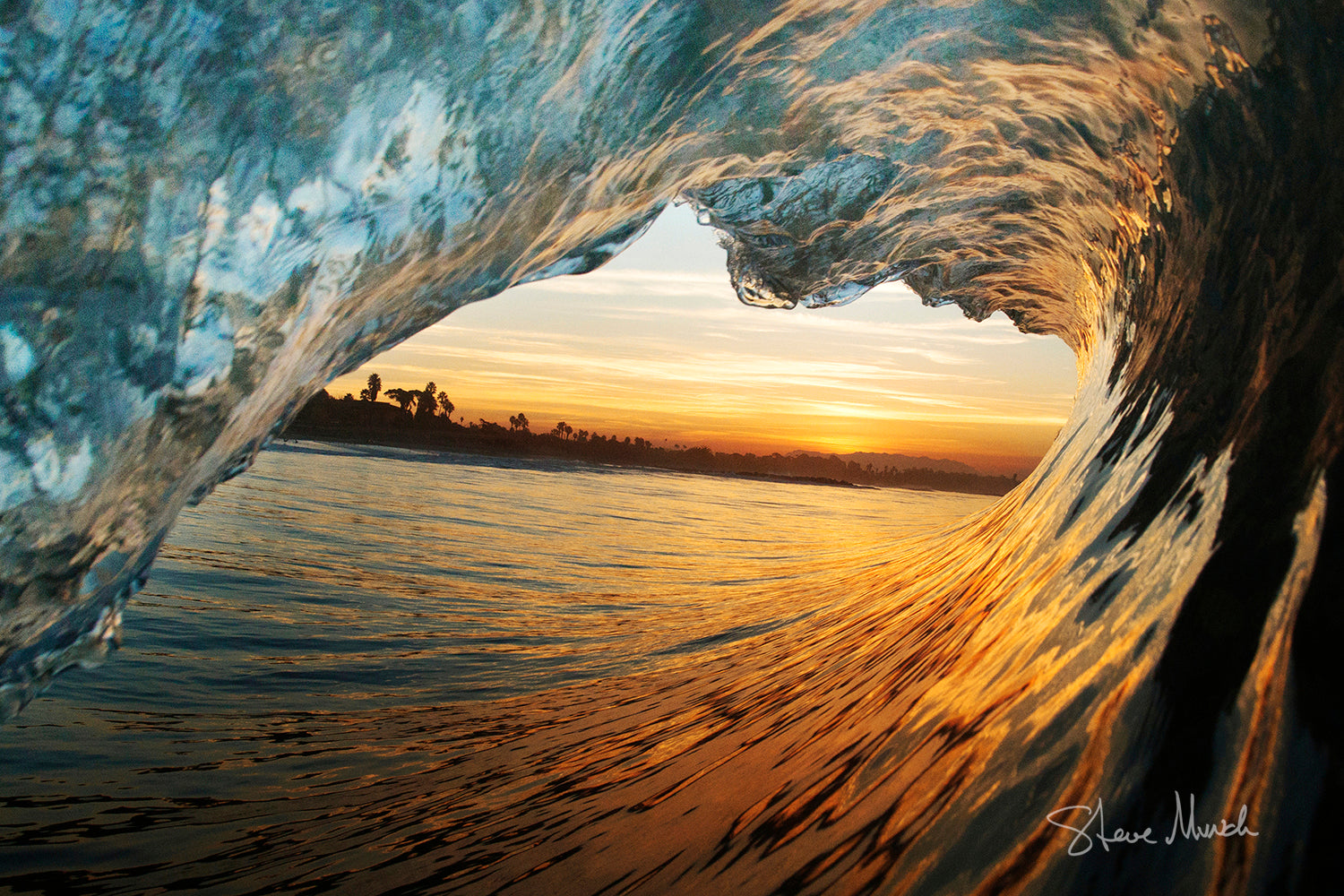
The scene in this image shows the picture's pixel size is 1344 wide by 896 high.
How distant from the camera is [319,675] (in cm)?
254

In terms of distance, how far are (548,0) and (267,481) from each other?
357 inches

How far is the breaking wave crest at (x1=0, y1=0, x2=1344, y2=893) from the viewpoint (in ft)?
2.73

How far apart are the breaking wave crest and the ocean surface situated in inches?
12.0

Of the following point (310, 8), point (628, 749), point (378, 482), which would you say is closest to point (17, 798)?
point (628, 749)

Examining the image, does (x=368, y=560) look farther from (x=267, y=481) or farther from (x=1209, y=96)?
(x=267, y=481)
